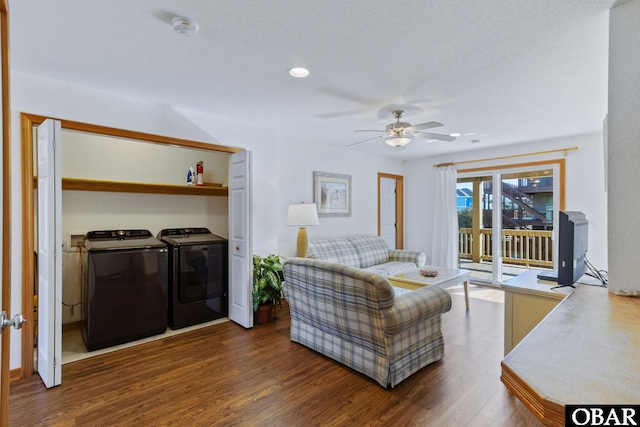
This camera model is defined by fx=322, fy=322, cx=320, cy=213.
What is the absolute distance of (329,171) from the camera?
17.1 feet

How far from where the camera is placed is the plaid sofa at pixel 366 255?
181 inches

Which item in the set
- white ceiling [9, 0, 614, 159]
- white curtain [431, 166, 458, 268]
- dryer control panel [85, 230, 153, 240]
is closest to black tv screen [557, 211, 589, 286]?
→ white ceiling [9, 0, 614, 159]

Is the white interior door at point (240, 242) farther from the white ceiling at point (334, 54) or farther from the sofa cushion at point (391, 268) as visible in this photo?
the sofa cushion at point (391, 268)

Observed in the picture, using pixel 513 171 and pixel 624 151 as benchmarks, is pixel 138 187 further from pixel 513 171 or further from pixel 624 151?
pixel 513 171

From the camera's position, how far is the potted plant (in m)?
3.60

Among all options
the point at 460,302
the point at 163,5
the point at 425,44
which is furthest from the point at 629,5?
the point at 460,302

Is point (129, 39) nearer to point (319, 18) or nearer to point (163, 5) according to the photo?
point (163, 5)

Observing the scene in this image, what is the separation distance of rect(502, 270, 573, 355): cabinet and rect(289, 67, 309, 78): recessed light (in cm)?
211

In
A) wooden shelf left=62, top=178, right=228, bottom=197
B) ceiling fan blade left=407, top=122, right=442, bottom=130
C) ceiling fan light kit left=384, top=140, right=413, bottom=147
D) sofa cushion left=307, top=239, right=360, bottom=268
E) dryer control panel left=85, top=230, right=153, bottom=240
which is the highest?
ceiling fan blade left=407, top=122, right=442, bottom=130

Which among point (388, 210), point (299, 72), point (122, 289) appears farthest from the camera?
point (388, 210)

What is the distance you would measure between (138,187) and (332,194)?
2762 millimetres

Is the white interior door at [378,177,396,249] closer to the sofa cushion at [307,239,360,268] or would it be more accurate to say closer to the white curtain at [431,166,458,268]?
the white curtain at [431,166,458,268]

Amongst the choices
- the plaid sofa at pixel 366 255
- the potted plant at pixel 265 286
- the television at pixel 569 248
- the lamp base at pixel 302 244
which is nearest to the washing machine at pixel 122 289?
the potted plant at pixel 265 286

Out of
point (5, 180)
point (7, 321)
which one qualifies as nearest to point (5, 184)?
point (5, 180)
